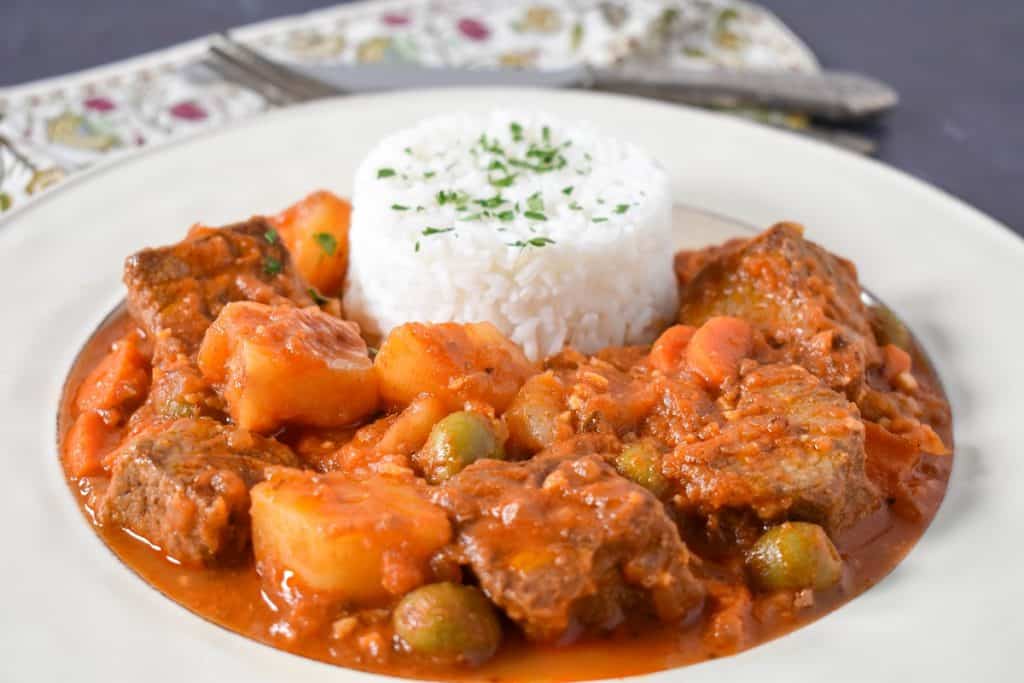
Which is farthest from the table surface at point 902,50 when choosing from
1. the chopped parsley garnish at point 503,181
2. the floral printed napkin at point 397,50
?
the chopped parsley garnish at point 503,181

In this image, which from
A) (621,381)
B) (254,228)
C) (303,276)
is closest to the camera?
(621,381)

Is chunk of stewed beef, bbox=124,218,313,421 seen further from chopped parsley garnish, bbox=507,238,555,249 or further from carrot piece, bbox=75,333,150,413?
chopped parsley garnish, bbox=507,238,555,249

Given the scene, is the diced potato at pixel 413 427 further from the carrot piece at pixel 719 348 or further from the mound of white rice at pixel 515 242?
the carrot piece at pixel 719 348

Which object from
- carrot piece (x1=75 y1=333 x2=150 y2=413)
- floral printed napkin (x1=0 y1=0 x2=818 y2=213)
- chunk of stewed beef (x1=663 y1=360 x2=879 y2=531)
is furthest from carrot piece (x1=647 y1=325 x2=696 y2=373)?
floral printed napkin (x1=0 y1=0 x2=818 y2=213)

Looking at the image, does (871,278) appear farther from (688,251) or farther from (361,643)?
(361,643)

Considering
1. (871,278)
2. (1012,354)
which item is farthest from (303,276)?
(1012,354)

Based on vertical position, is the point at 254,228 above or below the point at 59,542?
above
